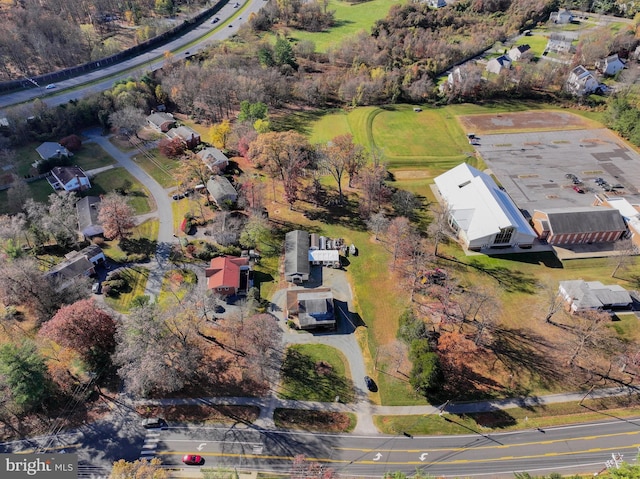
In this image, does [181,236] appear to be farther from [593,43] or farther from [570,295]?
[593,43]

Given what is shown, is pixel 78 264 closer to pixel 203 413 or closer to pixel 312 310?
pixel 203 413

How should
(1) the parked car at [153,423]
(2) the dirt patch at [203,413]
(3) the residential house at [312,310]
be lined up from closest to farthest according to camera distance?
1. (1) the parked car at [153,423]
2. (2) the dirt patch at [203,413]
3. (3) the residential house at [312,310]

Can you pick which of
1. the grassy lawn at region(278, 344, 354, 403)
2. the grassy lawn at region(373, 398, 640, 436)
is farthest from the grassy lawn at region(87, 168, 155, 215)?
the grassy lawn at region(373, 398, 640, 436)

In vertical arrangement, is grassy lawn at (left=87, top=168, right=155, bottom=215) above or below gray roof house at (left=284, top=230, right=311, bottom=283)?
above

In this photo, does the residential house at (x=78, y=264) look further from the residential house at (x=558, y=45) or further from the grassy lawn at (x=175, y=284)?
the residential house at (x=558, y=45)

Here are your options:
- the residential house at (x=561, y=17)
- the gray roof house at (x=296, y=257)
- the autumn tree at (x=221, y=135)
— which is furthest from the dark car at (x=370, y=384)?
the residential house at (x=561, y=17)

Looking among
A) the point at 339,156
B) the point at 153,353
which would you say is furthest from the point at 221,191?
the point at 153,353

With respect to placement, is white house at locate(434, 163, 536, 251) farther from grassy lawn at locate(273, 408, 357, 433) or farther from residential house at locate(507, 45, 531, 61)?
residential house at locate(507, 45, 531, 61)
